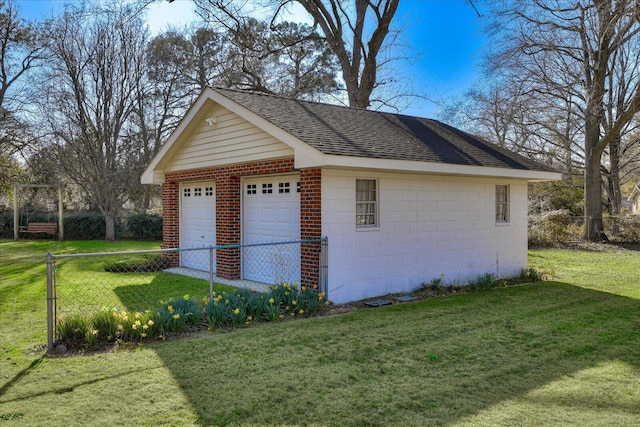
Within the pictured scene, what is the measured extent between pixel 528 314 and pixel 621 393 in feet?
10.6

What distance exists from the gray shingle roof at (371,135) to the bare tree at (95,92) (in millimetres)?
12615

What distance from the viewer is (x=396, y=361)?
5.15m

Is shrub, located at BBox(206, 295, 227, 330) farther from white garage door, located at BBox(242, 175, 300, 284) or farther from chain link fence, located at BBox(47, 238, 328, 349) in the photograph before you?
white garage door, located at BBox(242, 175, 300, 284)

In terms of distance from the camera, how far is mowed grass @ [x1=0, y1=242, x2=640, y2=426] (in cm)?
384

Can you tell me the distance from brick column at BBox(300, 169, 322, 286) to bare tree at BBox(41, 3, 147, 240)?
14999 mm

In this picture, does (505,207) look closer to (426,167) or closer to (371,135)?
(426,167)

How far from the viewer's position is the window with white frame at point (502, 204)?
37.6 ft

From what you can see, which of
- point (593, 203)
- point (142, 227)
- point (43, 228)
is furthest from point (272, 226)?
point (43, 228)

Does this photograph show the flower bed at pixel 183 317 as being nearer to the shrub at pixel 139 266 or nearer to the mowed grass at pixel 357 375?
the mowed grass at pixel 357 375

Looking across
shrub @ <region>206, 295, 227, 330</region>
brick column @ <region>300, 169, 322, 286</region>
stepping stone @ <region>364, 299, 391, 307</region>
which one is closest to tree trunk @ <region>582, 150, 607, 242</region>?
stepping stone @ <region>364, 299, 391, 307</region>

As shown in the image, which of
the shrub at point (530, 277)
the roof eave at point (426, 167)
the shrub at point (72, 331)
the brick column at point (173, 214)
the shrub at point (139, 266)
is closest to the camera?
the shrub at point (72, 331)

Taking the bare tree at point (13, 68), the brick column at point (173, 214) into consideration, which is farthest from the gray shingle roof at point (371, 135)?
the bare tree at point (13, 68)

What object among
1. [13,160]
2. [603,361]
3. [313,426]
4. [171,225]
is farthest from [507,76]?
[13,160]

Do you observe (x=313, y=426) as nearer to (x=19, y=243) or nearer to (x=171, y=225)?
(x=171, y=225)
